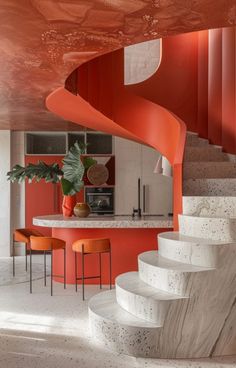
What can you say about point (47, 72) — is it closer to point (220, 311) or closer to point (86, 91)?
point (86, 91)

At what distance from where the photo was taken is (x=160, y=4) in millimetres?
2867

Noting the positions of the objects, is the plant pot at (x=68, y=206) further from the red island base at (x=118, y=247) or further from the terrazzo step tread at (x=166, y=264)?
the terrazzo step tread at (x=166, y=264)

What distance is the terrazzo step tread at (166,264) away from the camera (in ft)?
11.8

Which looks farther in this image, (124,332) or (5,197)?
(5,197)

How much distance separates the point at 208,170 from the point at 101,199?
13.3 feet

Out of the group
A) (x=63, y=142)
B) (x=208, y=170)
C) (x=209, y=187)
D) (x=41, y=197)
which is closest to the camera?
(x=209, y=187)

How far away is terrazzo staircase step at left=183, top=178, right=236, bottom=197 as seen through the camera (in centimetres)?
479

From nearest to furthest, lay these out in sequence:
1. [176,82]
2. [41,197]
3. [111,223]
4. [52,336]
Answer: [52,336] → [111,223] → [176,82] → [41,197]

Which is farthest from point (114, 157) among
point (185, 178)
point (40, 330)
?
point (40, 330)

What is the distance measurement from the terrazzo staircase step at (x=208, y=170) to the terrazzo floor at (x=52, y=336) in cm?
200

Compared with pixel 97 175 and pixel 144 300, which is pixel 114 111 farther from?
pixel 144 300

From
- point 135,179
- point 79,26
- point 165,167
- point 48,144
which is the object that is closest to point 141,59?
point 135,179

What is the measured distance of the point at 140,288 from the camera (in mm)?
3881

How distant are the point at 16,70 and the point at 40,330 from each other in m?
2.69
